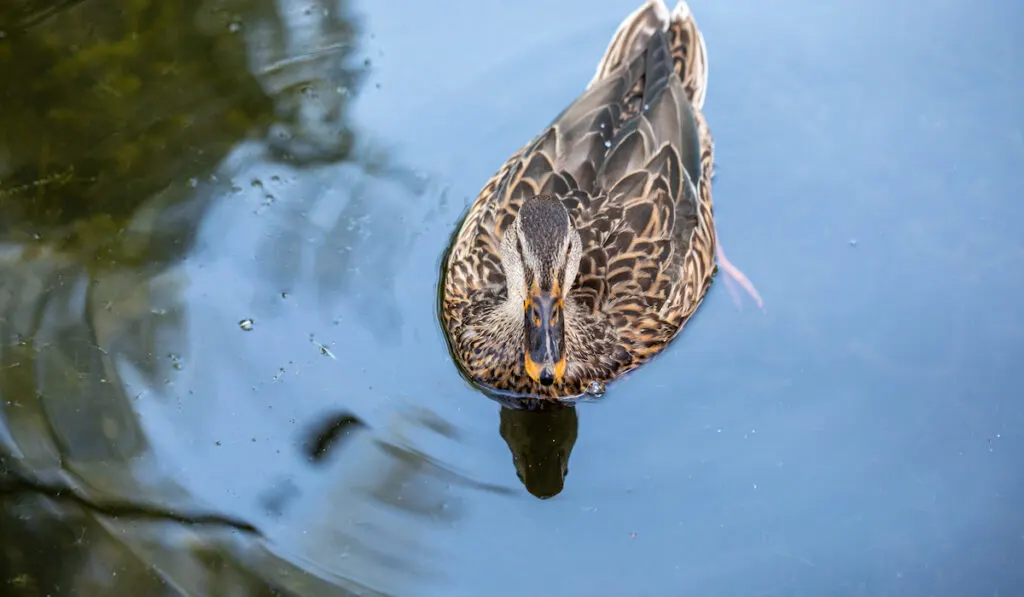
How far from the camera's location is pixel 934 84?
5.82 meters

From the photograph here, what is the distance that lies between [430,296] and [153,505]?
1.47 meters

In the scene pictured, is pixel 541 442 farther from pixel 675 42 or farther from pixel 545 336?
pixel 675 42

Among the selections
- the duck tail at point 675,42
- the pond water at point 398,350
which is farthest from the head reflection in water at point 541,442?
the duck tail at point 675,42

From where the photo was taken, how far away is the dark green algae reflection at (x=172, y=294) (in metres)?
4.12

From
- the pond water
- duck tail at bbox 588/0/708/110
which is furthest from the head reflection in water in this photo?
duck tail at bbox 588/0/708/110

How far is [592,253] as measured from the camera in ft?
15.1

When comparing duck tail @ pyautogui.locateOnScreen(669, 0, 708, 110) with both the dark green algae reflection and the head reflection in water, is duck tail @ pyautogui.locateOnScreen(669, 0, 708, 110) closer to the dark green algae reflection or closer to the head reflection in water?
the dark green algae reflection

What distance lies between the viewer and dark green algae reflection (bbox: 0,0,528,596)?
4125 mm

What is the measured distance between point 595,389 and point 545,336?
0.56 metres

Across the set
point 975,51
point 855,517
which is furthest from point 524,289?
point 975,51

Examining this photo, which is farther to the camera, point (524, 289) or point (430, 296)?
point (430, 296)

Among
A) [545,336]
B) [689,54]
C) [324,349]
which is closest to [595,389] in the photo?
[545,336]

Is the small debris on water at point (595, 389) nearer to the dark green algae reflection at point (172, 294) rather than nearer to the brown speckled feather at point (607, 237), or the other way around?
the brown speckled feather at point (607, 237)

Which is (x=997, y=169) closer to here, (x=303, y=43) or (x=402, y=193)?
(x=402, y=193)
